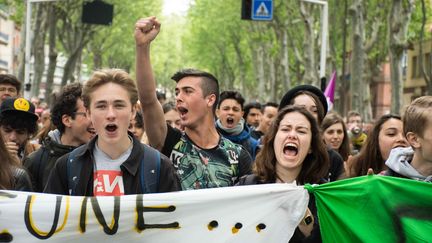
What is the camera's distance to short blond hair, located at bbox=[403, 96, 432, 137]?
4.16 metres

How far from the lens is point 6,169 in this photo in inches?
162

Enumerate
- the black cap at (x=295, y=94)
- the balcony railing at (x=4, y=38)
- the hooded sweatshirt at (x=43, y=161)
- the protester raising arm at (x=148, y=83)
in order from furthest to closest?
the balcony railing at (x=4, y=38), the black cap at (x=295, y=94), the hooded sweatshirt at (x=43, y=161), the protester raising arm at (x=148, y=83)

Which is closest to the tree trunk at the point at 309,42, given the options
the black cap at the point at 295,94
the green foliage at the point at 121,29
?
the green foliage at the point at 121,29

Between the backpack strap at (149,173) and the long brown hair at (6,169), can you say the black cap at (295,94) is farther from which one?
the long brown hair at (6,169)

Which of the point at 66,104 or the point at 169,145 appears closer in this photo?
the point at 169,145

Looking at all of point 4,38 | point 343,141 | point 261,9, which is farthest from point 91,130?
point 4,38

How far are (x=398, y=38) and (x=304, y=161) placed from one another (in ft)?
50.3

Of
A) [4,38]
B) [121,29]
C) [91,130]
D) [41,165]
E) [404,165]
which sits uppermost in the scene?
[4,38]

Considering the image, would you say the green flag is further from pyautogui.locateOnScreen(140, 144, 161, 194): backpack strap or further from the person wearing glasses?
the person wearing glasses

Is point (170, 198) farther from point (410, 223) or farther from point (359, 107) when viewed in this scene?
point (359, 107)

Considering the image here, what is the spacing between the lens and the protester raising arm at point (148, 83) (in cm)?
433

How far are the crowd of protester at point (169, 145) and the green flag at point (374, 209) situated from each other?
0.13 m

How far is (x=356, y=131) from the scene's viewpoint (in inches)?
427

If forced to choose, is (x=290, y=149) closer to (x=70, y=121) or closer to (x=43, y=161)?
(x=43, y=161)
